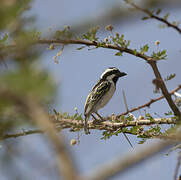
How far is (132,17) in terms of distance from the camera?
2.13 m

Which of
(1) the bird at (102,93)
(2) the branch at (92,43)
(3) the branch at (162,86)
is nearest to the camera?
(3) the branch at (162,86)

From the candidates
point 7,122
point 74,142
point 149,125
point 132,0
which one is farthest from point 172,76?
point 7,122

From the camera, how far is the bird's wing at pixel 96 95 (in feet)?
21.6

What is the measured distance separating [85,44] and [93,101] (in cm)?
340

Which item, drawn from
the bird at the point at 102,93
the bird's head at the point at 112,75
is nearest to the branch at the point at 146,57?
the bird at the point at 102,93

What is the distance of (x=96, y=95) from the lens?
6.77 metres

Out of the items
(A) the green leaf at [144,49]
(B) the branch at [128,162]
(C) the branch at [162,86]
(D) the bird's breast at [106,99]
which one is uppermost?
(D) the bird's breast at [106,99]

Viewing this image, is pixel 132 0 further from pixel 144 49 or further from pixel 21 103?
pixel 21 103

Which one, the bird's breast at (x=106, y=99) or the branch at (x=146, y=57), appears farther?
the bird's breast at (x=106, y=99)

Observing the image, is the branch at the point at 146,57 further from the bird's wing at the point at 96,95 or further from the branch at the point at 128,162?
the bird's wing at the point at 96,95

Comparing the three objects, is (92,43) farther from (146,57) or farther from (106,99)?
(106,99)

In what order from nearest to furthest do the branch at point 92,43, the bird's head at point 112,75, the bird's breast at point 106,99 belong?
the branch at point 92,43
the bird's breast at point 106,99
the bird's head at point 112,75

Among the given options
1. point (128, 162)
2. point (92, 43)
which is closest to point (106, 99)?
point (92, 43)

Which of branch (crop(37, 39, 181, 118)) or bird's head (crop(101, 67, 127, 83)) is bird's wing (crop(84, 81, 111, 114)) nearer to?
bird's head (crop(101, 67, 127, 83))
